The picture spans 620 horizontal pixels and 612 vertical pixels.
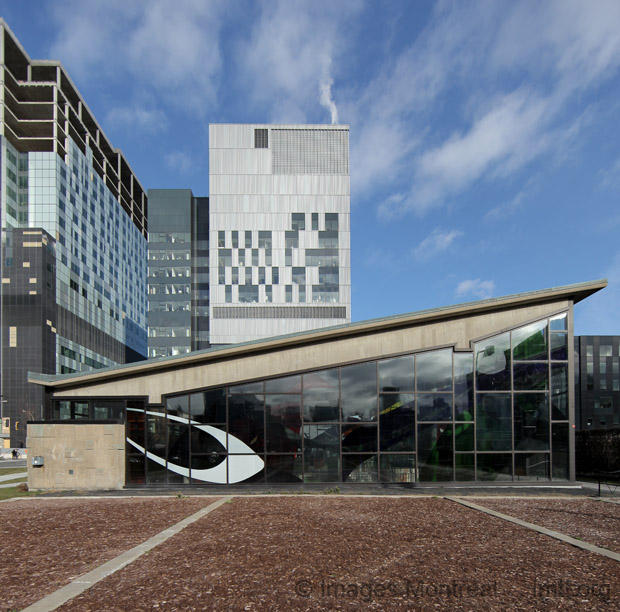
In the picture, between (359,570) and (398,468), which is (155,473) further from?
(359,570)

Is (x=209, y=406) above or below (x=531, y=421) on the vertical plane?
above

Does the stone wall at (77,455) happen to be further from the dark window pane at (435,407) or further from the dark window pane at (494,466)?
the dark window pane at (494,466)

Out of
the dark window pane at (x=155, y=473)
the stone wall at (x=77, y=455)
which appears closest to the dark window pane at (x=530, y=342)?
the dark window pane at (x=155, y=473)

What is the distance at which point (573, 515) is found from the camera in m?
14.4

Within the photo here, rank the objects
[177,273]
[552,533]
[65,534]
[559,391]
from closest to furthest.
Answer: [552,533] < [65,534] < [559,391] < [177,273]

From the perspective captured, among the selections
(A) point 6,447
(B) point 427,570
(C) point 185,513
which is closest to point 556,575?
(B) point 427,570

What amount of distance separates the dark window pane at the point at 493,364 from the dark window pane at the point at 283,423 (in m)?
8.38

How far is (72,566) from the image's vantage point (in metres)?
9.57

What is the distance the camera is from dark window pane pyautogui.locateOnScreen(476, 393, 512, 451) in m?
20.5

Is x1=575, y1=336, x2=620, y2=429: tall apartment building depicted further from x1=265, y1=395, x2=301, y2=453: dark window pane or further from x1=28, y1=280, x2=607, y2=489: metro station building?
x1=265, y1=395, x2=301, y2=453: dark window pane

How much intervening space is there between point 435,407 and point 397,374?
2.23 meters

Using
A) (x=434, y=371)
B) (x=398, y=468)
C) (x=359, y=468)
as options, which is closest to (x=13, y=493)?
(x=359, y=468)

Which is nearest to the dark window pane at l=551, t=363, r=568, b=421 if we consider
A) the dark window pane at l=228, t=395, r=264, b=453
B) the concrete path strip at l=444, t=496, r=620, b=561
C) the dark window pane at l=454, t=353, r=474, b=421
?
the dark window pane at l=454, t=353, r=474, b=421

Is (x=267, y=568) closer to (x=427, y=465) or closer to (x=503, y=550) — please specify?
(x=503, y=550)
